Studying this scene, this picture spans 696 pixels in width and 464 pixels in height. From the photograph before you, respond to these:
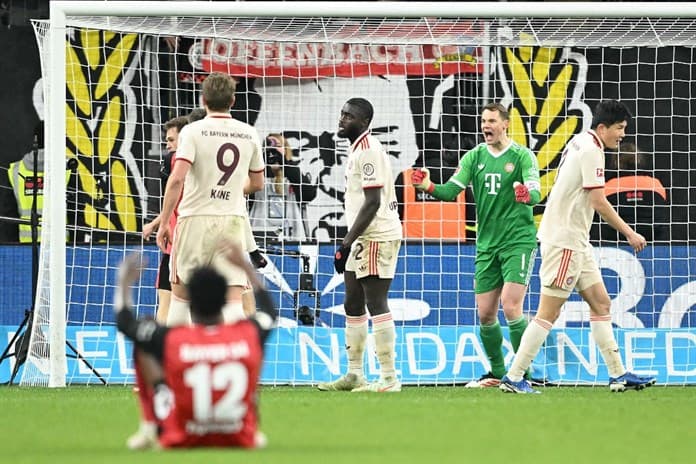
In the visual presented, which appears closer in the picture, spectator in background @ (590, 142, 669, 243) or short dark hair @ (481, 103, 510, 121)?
short dark hair @ (481, 103, 510, 121)

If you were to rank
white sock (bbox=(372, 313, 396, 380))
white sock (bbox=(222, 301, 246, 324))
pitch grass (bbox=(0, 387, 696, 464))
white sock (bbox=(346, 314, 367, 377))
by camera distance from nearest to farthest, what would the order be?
pitch grass (bbox=(0, 387, 696, 464)), white sock (bbox=(222, 301, 246, 324)), white sock (bbox=(372, 313, 396, 380)), white sock (bbox=(346, 314, 367, 377))

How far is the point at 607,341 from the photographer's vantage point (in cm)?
1103

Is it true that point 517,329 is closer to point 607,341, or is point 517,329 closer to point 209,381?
point 607,341

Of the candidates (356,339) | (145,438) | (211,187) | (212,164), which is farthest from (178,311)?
(145,438)

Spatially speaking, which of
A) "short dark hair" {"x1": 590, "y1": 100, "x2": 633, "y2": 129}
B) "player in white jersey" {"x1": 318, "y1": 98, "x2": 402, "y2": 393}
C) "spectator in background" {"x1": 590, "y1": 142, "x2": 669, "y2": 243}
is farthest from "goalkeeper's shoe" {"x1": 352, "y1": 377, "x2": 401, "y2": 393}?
"spectator in background" {"x1": 590, "y1": 142, "x2": 669, "y2": 243}

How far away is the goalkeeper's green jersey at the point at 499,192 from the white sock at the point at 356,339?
1302 millimetres

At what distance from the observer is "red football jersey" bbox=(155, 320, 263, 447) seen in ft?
19.8

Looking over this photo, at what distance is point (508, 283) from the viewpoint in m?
11.7

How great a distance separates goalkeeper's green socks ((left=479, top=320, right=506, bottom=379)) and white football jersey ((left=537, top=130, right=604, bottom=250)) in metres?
1.43

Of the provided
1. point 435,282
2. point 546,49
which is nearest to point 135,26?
point 435,282

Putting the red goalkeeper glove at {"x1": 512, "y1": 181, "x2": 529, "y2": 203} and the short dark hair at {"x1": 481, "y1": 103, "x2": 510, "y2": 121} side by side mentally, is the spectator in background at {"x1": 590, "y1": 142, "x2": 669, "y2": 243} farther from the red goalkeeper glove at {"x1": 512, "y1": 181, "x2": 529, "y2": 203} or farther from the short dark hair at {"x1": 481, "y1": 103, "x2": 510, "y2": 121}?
the red goalkeeper glove at {"x1": 512, "y1": 181, "x2": 529, "y2": 203}

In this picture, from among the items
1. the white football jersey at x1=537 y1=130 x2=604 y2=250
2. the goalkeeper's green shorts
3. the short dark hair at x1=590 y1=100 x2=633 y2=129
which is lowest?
the goalkeeper's green shorts

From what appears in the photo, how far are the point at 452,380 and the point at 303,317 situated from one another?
1524mm

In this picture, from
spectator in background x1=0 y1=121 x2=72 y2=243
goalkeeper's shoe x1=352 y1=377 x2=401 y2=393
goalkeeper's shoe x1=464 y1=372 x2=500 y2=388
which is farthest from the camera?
spectator in background x1=0 y1=121 x2=72 y2=243
